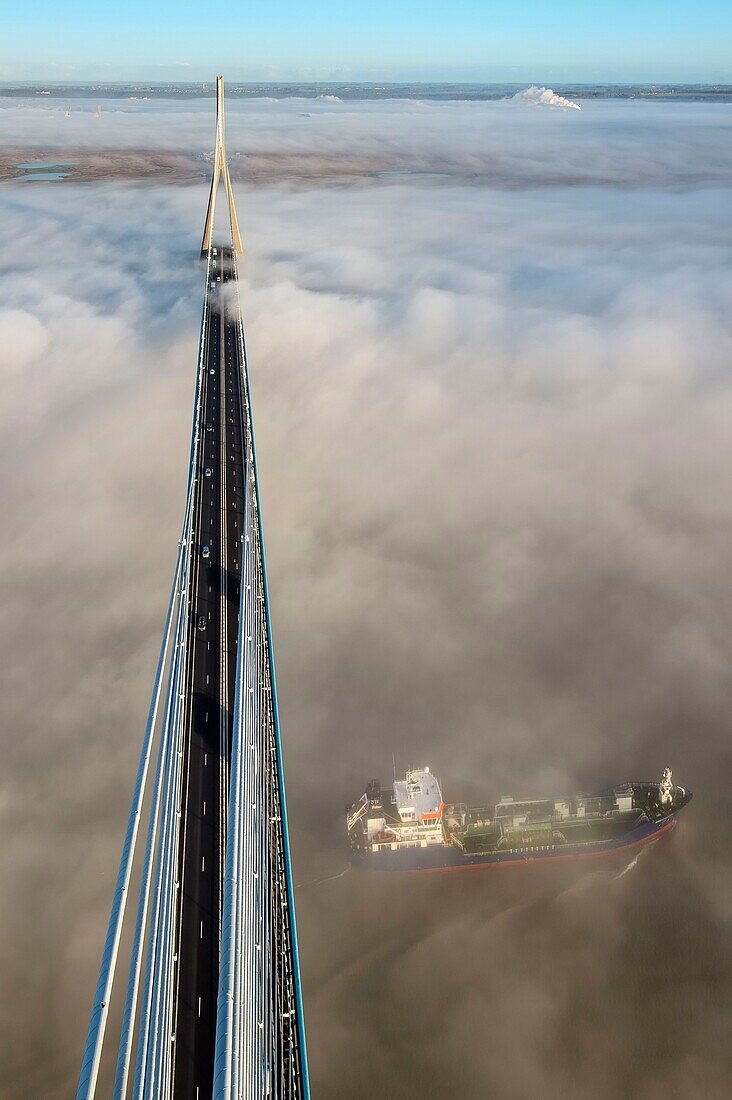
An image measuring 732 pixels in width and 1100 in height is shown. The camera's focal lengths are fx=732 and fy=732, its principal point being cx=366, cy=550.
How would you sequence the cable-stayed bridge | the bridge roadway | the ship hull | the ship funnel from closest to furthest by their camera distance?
the cable-stayed bridge
the bridge roadway
the ship hull
the ship funnel

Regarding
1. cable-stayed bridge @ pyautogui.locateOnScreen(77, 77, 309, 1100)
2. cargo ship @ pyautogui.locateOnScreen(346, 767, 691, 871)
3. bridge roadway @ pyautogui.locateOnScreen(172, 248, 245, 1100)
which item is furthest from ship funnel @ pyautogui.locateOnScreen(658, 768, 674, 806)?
bridge roadway @ pyautogui.locateOnScreen(172, 248, 245, 1100)

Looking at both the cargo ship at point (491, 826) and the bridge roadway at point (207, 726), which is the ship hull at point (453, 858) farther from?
the bridge roadway at point (207, 726)

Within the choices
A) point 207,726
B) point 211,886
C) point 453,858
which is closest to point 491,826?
point 453,858

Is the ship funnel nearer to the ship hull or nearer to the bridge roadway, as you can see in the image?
the ship hull

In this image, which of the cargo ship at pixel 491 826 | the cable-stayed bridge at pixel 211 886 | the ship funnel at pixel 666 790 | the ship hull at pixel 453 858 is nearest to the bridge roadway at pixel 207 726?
the cable-stayed bridge at pixel 211 886

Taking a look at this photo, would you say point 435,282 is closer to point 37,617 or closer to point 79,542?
point 79,542

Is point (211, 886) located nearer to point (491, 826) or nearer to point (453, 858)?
point (453, 858)
